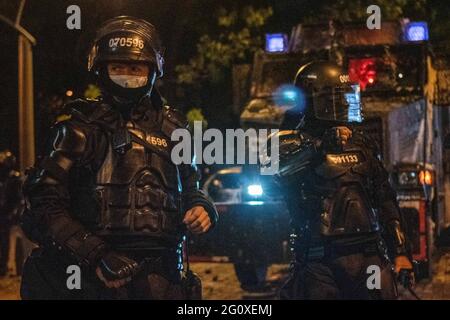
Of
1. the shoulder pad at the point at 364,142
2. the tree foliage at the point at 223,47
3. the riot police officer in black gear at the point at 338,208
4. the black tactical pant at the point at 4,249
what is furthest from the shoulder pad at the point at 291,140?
the tree foliage at the point at 223,47

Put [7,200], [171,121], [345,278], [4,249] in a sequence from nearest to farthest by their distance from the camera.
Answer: [171,121] → [345,278] → [7,200] → [4,249]

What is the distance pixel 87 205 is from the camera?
317 centimetres

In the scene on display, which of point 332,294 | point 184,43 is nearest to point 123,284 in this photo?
point 332,294

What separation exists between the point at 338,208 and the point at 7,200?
661 cm

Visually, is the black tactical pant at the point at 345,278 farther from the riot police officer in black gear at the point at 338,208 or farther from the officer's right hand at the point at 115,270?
the officer's right hand at the point at 115,270

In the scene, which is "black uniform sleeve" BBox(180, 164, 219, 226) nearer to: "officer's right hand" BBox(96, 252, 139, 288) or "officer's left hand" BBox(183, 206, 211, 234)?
"officer's left hand" BBox(183, 206, 211, 234)

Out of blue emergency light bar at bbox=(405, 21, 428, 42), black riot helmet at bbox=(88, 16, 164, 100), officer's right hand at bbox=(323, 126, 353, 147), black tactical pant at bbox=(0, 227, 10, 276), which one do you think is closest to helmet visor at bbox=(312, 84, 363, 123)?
officer's right hand at bbox=(323, 126, 353, 147)

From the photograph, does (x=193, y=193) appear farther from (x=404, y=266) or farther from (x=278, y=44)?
(x=278, y=44)

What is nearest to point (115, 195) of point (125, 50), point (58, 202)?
point (58, 202)

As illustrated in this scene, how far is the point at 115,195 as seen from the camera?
124 inches

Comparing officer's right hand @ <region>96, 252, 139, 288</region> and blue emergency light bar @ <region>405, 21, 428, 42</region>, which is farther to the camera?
blue emergency light bar @ <region>405, 21, 428, 42</region>

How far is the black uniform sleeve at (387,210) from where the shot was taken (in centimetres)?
381

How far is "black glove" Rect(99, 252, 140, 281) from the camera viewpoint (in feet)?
9.79
